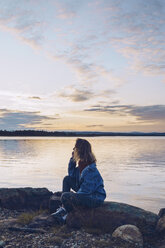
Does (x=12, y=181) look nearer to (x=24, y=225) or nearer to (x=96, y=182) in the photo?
(x=24, y=225)

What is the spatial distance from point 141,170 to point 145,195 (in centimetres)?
1072

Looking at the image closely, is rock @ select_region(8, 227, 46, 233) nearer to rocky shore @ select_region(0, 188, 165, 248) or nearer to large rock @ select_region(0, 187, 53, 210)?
rocky shore @ select_region(0, 188, 165, 248)

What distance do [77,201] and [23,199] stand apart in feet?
11.6

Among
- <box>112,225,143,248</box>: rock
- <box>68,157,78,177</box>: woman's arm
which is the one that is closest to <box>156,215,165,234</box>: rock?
<box>112,225,143,248</box>: rock

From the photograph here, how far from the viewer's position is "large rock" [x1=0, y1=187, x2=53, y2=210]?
1090 centimetres

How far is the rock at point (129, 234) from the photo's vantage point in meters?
7.25

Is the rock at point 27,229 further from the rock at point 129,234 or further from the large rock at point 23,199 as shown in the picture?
the large rock at point 23,199

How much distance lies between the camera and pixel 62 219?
8617mm

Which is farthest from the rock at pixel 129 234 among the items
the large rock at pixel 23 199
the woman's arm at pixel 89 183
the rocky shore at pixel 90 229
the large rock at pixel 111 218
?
the large rock at pixel 23 199

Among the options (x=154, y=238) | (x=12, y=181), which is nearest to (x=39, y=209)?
(x=154, y=238)

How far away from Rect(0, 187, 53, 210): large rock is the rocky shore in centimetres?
104

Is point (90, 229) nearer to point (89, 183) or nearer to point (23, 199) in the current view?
point (89, 183)

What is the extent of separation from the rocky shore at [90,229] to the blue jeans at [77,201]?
0.69 ft

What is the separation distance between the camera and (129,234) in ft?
24.2
